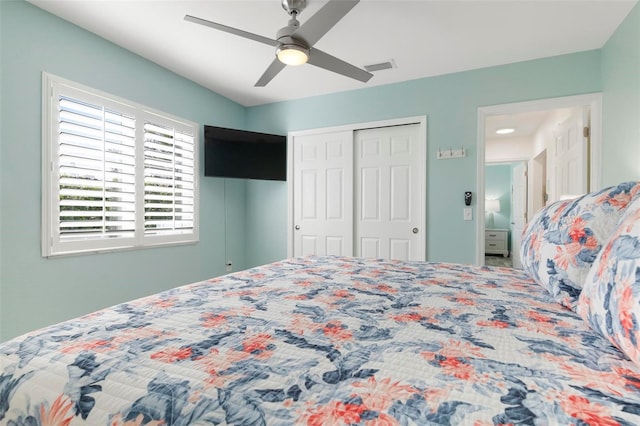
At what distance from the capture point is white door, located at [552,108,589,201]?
2.91 metres

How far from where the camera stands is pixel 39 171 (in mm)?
2223

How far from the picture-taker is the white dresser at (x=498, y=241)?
24.1 ft

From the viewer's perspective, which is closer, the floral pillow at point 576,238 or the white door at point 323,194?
the floral pillow at point 576,238

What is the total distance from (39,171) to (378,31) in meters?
2.70

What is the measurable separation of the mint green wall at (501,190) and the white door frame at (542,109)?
5.06 m

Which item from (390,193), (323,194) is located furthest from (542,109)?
(323,194)

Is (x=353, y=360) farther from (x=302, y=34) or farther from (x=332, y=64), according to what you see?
(x=332, y=64)

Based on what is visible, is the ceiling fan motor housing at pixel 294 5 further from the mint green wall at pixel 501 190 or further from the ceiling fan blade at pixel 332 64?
the mint green wall at pixel 501 190

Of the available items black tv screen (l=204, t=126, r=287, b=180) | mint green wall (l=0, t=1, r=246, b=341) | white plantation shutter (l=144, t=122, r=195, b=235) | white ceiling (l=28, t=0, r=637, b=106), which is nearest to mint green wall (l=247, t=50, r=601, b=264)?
white ceiling (l=28, t=0, r=637, b=106)

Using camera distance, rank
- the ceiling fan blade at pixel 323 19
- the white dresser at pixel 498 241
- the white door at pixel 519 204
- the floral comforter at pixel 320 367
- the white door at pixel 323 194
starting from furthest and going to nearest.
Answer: the white dresser at pixel 498 241 → the white door at pixel 519 204 → the white door at pixel 323 194 → the ceiling fan blade at pixel 323 19 → the floral comforter at pixel 320 367

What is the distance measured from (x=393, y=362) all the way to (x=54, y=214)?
105 inches

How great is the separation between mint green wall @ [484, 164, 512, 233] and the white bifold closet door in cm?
515

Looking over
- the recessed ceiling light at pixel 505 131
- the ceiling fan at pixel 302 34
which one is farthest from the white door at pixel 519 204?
the ceiling fan at pixel 302 34

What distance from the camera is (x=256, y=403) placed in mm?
571
